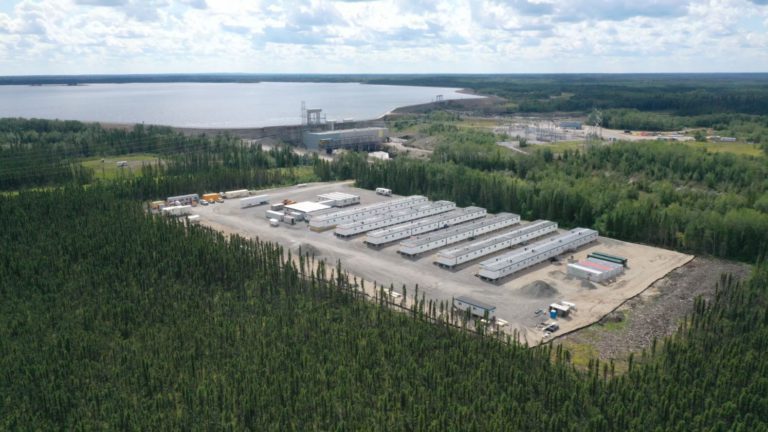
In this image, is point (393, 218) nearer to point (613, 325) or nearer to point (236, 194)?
point (236, 194)

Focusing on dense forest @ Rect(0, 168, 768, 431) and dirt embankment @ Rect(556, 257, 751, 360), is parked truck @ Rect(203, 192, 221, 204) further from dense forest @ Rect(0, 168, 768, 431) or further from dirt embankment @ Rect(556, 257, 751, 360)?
dirt embankment @ Rect(556, 257, 751, 360)

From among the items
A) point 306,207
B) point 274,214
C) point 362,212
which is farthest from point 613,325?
point 306,207

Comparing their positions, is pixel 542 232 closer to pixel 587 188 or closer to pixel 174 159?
pixel 587 188

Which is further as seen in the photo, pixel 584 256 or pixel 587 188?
pixel 587 188

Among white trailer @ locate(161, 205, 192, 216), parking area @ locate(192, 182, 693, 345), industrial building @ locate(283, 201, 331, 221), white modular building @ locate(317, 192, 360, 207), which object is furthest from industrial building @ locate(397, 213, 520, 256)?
white trailer @ locate(161, 205, 192, 216)

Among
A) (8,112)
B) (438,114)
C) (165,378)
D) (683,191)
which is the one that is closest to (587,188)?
(683,191)
